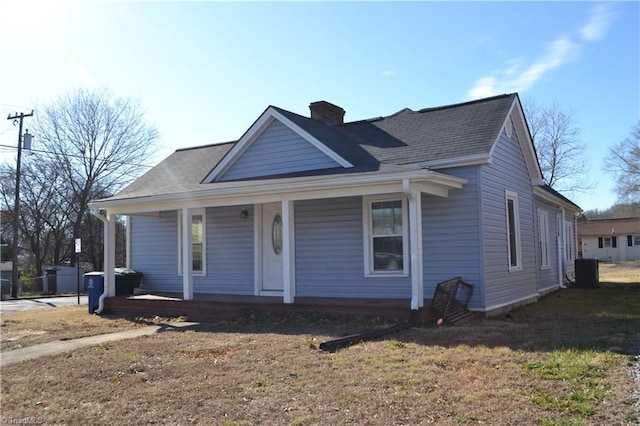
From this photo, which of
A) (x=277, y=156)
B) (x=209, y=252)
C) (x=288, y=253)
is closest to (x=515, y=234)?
(x=288, y=253)

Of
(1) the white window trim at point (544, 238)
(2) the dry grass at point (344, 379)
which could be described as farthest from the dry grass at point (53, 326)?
(1) the white window trim at point (544, 238)

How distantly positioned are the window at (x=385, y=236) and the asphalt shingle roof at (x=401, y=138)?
934mm

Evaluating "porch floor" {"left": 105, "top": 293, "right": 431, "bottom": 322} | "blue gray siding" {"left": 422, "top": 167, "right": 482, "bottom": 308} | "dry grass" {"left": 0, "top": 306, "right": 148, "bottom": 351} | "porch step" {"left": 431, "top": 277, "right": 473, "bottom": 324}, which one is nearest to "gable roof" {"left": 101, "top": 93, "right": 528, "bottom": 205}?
"blue gray siding" {"left": 422, "top": 167, "right": 482, "bottom": 308}

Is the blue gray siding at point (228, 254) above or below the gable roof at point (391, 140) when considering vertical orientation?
below

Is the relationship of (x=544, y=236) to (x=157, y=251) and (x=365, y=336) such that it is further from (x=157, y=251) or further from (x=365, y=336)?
(x=157, y=251)

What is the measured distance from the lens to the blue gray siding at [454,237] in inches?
423

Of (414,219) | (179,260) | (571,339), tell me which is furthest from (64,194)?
(571,339)

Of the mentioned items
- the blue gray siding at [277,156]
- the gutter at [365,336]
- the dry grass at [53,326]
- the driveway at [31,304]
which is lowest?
the driveway at [31,304]

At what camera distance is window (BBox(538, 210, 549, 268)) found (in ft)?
53.1

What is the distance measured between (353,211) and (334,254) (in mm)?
1043

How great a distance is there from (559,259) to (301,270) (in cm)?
1020

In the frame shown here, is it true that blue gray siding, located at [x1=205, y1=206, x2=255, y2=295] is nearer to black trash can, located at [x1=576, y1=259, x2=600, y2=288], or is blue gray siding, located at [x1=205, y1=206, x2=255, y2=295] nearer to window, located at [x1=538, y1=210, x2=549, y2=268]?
window, located at [x1=538, y1=210, x2=549, y2=268]

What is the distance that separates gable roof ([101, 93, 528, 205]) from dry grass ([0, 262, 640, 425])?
3.66 meters

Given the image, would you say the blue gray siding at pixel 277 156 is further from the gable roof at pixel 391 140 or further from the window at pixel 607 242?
the window at pixel 607 242
